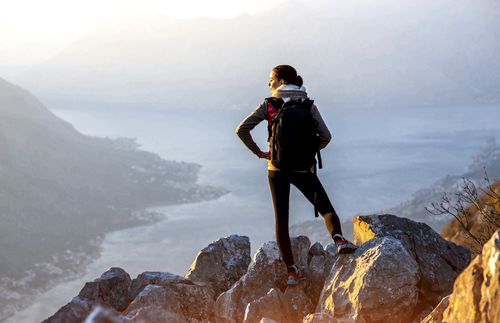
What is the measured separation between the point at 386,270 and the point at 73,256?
15483 cm

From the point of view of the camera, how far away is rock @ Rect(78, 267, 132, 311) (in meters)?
9.55

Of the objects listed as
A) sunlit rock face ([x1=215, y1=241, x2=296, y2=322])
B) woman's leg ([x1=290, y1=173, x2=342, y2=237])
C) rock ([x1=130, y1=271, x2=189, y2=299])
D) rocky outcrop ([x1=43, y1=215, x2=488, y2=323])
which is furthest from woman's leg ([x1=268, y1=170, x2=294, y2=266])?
rock ([x1=130, y1=271, x2=189, y2=299])

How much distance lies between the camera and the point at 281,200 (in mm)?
7277

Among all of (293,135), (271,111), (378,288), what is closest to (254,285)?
(378,288)

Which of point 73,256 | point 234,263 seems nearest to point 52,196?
point 73,256

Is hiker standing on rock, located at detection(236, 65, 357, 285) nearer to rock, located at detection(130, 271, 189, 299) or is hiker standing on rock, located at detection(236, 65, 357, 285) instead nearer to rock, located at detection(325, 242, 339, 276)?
rock, located at detection(325, 242, 339, 276)

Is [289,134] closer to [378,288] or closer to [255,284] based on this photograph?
[378,288]

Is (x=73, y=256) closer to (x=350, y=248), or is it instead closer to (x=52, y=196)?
(x=52, y=196)

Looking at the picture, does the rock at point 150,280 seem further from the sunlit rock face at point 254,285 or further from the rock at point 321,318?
the rock at point 321,318

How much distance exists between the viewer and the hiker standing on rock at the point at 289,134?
6867mm

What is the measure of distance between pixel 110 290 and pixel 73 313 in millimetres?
2315

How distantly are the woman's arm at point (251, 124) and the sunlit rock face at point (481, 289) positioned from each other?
11.0 ft

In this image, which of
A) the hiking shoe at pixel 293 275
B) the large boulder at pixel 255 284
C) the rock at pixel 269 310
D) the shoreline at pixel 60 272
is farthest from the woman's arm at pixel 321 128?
the shoreline at pixel 60 272

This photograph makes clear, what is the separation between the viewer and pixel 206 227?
175250mm
